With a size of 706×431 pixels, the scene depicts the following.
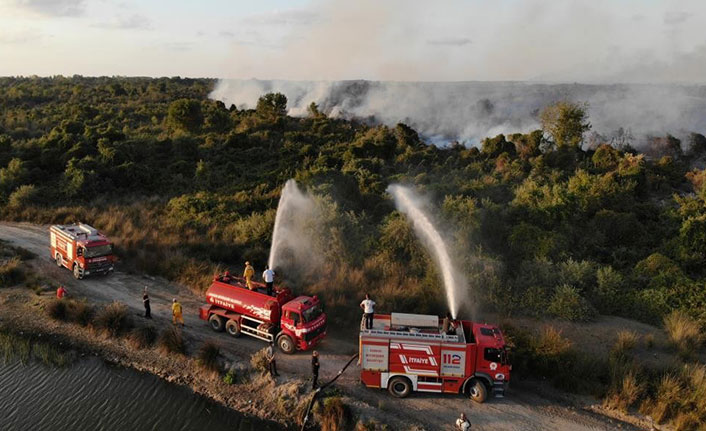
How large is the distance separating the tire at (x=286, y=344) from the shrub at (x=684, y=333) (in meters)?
14.7

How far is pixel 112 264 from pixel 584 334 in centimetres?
2367

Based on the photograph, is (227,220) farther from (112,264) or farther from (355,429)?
(355,429)

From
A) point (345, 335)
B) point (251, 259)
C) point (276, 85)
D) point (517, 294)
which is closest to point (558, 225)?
point (517, 294)

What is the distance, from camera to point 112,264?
25.5 m

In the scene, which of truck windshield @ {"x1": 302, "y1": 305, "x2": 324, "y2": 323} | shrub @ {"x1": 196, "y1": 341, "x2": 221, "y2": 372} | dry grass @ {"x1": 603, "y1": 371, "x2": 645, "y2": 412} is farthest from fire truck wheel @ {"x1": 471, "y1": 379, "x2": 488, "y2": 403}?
shrub @ {"x1": 196, "y1": 341, "x2": 221, "y2": 372}

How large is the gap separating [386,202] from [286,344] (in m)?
16.3

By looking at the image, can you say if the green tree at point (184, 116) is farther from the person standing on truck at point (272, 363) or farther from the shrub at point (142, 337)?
the person standing on truck at point (272, 363)

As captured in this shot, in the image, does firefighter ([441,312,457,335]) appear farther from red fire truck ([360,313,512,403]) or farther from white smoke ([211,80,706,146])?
white smoke ([211,80,706,146])

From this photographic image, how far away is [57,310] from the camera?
2045 centimetres

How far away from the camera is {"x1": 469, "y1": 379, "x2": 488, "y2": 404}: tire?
15.2 m

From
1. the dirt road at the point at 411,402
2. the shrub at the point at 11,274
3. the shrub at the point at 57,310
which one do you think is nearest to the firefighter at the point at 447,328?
the dirt road at the point at 411,402

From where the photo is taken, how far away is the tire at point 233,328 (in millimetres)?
18953

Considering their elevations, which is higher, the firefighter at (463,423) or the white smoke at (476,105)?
the white smoke at (476,105)

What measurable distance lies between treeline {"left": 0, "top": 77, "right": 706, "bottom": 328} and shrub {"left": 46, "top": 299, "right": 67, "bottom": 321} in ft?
18.3
